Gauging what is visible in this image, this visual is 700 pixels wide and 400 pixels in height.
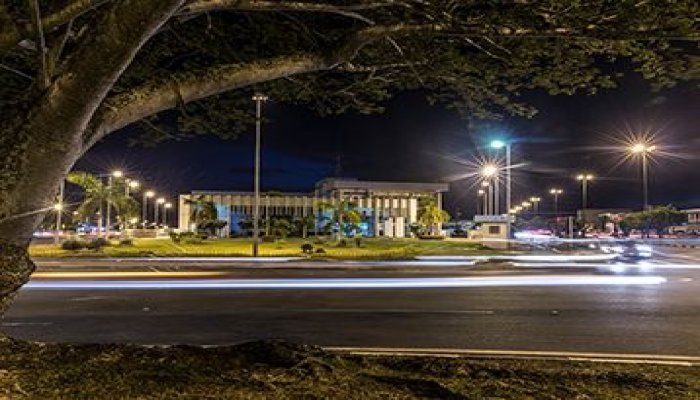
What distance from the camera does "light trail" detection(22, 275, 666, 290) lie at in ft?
59.5

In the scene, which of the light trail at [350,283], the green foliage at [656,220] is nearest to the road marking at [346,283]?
the light trail at [350,283]

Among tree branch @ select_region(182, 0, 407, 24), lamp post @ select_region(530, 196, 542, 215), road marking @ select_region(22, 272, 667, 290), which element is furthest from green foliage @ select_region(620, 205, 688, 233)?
tree branch @ select_region(182, 0, 407, 24)

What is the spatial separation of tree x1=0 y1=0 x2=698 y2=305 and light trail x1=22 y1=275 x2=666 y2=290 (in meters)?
11.0

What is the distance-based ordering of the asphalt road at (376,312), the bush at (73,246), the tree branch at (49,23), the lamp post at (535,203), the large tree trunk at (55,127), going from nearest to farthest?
the large tree trunk at (55,127) < the tree branch at (49,23) < the asphalt road at (376,312) < the bush at (73,246) < the lamp post at (535,203)

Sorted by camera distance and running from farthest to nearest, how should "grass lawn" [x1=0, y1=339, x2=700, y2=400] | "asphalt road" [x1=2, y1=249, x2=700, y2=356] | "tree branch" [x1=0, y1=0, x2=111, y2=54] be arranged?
"asphalt road" [x1=2, y1=249, x2=700, y2=356]
"grass lawn" [x1=0, y1=339, x2=700, y2=400]
"tree branch" [x1=0, y1=0, x2=111, y2=54]

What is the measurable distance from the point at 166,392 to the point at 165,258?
29356 millimetres

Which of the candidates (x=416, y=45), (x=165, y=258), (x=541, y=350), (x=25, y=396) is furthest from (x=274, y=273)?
(x=25, y=396)

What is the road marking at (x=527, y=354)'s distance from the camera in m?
7.90

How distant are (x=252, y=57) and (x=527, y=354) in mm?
5139

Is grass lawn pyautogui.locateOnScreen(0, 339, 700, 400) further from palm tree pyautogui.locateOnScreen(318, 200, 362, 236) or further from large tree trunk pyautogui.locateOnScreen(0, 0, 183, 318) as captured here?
palm tree pyautogui.locateOnScreen(318, 200, 362, 236)

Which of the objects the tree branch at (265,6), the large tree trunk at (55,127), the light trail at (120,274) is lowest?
the light trail at (120,274)

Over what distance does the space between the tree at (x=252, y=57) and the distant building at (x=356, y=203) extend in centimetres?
7519

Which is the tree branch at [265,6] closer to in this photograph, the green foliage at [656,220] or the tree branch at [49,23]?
the tree branch at [49,23]

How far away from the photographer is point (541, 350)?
8727mm
